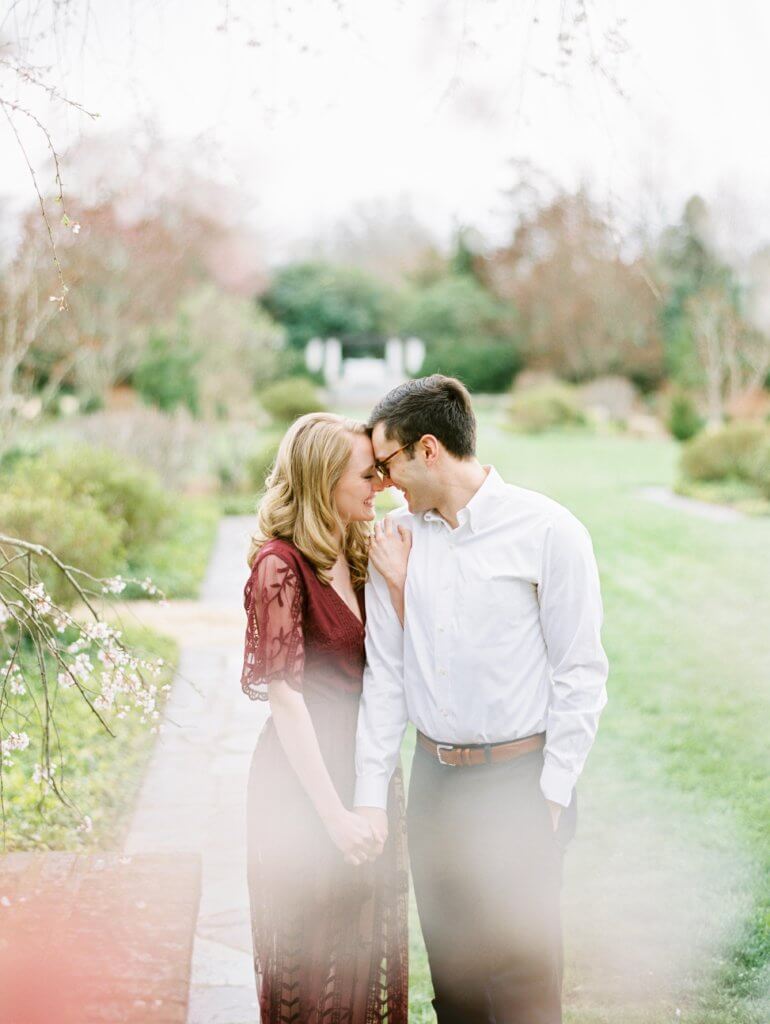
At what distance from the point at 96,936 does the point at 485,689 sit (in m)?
1.25

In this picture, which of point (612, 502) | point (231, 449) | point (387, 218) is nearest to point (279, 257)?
point (387, 218)

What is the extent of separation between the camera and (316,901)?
2.67 meters

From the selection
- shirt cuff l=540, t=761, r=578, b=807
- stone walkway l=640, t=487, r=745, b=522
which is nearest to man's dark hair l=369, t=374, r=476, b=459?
shirt cuff l=540, t=761, r=578, b=807

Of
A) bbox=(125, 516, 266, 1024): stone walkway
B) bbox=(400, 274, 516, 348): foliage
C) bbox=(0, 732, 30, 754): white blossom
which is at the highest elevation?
bbox=(400, 274, 516, 348): foliage

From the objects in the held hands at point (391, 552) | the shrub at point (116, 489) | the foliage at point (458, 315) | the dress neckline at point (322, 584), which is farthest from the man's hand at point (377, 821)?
the foliage at point (458, 315)

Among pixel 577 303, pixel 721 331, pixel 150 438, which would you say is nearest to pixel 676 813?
pixel 150 438

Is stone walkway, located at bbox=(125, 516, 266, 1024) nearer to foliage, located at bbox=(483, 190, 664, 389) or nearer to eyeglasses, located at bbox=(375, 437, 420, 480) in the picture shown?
eyeglasses, located at bbox=(375, 437, 420, 480)

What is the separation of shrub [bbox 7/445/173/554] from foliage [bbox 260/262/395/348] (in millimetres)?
27376

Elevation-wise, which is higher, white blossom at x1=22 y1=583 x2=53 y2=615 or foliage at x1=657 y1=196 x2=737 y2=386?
foliage at x1=657 y1=196 x2=737 y2=386

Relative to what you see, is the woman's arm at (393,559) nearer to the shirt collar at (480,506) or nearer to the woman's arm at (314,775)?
the shirt collar at (480,506)

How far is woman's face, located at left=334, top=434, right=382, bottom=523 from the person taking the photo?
2.71 meters

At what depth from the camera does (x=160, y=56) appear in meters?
2.99

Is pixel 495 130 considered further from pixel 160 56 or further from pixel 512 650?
pixel 512 650

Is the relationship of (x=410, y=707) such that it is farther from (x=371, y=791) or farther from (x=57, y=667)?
(x=57, y=667)
